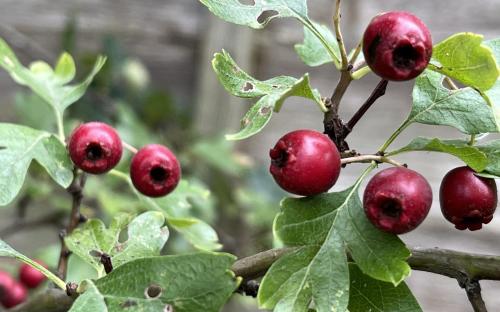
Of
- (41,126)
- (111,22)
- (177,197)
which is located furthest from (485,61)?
(111,22)

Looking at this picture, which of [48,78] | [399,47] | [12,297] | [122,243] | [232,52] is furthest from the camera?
[232,52]

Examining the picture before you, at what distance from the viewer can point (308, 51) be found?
0.70 metres

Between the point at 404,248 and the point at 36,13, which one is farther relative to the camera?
the point at 36,13

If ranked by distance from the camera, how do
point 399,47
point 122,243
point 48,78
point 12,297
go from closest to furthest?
1. point 399,47
2. point 122,243
3. point 48,78
4. point 12,297

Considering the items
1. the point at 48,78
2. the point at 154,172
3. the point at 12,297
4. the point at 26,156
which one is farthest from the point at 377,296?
the point at 12,297

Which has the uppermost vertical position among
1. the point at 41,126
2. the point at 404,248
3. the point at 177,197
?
the point at 404,248

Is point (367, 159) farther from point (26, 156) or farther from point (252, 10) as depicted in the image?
point (26, 156)

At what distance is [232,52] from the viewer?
2.08 meters

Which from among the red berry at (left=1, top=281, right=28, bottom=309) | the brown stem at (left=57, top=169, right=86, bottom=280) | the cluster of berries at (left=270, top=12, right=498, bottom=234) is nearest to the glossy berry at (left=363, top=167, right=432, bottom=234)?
the cluster of berries at (left=270, top=12, right=498, bottom=234)

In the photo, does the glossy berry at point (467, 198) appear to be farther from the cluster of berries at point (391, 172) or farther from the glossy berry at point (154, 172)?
the glossy berry at point (154, 172)

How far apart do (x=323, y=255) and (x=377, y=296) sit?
0.05 m

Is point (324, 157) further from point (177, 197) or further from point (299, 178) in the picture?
point (177, 197)

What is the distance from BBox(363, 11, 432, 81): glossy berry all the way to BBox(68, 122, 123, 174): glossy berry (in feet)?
0.94

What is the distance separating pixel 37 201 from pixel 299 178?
4.93 feet
